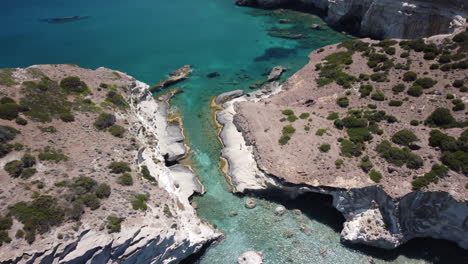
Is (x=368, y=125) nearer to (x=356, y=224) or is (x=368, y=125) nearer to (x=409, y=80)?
(x=409, y=80)

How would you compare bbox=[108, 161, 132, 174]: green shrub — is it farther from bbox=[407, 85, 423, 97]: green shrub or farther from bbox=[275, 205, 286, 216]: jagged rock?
bbox=[407, 85, 423, 97]: green shrub

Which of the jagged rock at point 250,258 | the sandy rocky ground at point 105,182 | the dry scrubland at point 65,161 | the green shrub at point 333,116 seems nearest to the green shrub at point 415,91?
the green shrub at point 333,116

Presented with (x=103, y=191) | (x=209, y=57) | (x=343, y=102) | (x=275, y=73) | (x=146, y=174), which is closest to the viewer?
(x=103, y=191)

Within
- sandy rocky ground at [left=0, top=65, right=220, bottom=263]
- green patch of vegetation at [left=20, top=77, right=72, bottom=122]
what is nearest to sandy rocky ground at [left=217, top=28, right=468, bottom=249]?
sandy rocky ground at [left=0, top=65, right=220, bottom=263]

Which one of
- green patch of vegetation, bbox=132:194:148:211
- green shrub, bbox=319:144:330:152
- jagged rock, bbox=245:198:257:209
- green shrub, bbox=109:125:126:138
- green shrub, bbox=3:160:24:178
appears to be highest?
green shrub, bbox=3:160:24:178

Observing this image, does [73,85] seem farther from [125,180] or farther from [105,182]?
[125,180]

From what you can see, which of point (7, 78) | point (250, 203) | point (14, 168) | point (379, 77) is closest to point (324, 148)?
point (250, 203)
